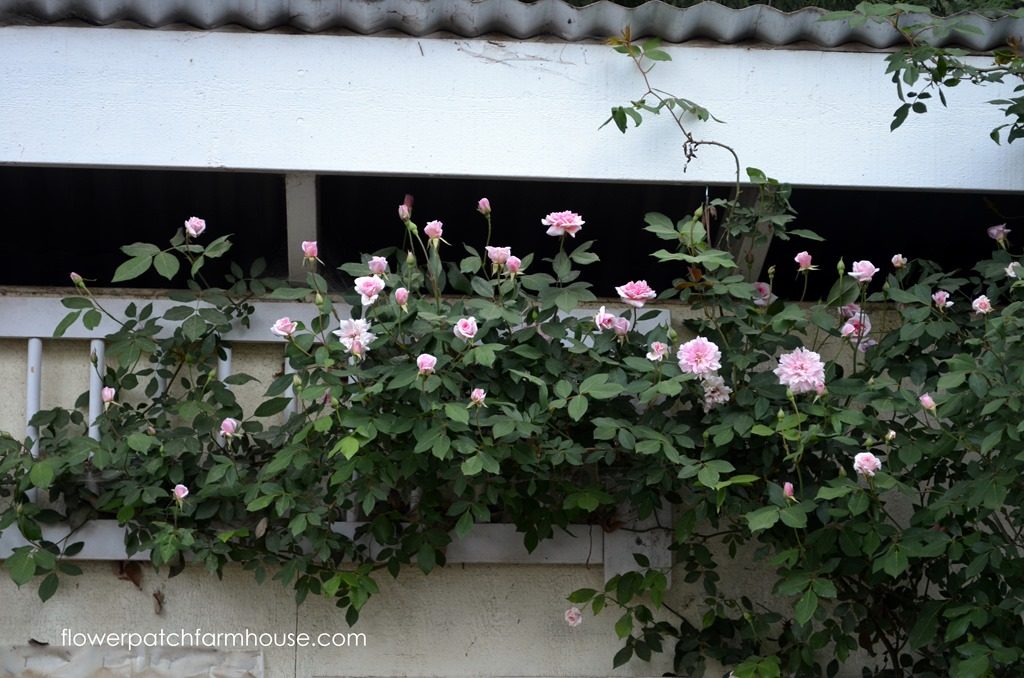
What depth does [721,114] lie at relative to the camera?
3752 millimetres

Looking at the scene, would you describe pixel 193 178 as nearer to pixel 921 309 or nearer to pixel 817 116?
pixel 817 116

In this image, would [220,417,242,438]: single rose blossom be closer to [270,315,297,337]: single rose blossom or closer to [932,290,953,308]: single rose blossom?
[270,315,297,337]: single rose blossom

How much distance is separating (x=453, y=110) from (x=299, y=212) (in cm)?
61

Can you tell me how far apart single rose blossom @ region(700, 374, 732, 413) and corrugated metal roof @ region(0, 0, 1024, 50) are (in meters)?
1.05

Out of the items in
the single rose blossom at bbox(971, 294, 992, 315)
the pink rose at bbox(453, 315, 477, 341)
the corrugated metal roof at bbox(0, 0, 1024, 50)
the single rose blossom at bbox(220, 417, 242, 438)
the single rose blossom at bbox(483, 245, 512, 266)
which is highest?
the corrugated metal roof at bbox(0, 0, 1024, 50)

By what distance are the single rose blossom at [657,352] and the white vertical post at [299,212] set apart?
1189 millimetres

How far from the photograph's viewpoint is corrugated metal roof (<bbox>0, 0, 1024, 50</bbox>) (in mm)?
3623

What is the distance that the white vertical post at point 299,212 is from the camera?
382cm

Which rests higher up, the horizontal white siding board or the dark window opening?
the horizontal white siding board

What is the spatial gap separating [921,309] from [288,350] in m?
1.88

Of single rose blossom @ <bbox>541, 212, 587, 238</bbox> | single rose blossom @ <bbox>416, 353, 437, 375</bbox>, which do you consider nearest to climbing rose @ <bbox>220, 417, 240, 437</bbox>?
single rose blossom @ <bbox>416, 353, 437, 375</bbox>

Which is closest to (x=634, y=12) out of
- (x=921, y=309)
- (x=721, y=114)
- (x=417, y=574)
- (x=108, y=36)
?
(x=721, y=114)

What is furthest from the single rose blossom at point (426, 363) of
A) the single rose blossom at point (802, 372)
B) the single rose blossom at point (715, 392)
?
the single rose blossom at point (802, 372)

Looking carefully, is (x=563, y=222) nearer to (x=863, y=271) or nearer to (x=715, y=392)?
(x=715, y=392)
